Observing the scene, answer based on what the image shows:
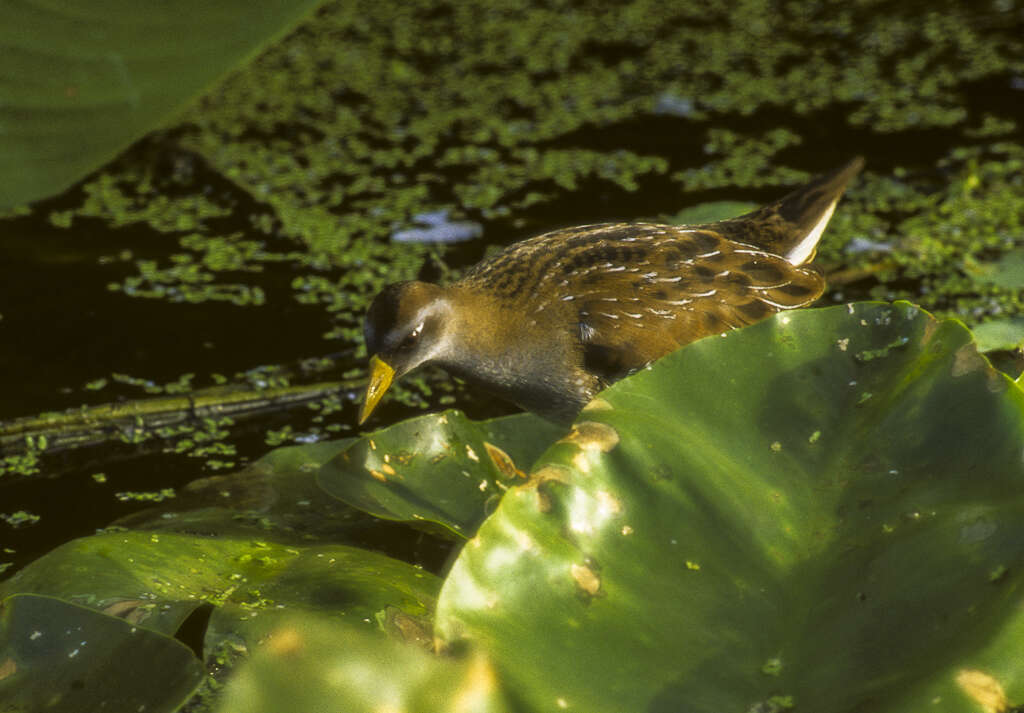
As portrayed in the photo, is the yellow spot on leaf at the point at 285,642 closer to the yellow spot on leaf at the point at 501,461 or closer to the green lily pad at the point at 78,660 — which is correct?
the green lily pad at the point at 78,660

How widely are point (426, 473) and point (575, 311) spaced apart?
487 mm

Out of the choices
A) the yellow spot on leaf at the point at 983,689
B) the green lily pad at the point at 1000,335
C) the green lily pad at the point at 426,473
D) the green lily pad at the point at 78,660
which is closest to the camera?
the yellow spot on leaf at the point at 983,689

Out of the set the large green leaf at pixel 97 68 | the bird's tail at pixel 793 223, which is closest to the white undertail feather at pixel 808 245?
the bird's tail at pixel 793 223

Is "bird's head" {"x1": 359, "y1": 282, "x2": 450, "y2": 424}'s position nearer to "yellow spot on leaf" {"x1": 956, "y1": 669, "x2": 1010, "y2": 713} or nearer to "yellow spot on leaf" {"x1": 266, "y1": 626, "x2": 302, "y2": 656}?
"yellow spot on leaf" {"x1": 266, "y1": 626, "x2": 302, "y2": 656}

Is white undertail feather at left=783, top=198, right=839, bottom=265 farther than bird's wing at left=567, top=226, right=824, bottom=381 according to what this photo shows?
Yes

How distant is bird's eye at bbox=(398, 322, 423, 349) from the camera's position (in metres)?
2.20

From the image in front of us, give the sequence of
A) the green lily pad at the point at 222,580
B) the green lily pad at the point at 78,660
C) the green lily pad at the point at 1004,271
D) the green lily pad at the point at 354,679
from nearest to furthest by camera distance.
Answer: the green lily pad at the point at 354,679 < the green lily pad at the point at 78,660 < the green lily pad at the point at 222,580 < the green lily pad at the point at 1004,271

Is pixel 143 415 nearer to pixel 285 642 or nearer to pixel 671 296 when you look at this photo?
pixel 671 296

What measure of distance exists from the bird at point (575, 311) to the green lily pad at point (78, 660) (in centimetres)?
77

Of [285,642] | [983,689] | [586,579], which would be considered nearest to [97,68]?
[285,642]

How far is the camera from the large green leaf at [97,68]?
2.26m

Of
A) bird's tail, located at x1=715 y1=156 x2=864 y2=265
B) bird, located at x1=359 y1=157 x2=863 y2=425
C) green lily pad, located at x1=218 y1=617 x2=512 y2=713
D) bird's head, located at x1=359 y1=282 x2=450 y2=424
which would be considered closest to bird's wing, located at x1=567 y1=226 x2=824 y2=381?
bird, located at x1=359 y1=157 x2=863 y2=425

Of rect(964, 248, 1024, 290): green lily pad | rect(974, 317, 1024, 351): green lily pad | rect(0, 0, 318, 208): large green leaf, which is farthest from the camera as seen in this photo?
rect(964, 248, 1024, 290): green lily pad

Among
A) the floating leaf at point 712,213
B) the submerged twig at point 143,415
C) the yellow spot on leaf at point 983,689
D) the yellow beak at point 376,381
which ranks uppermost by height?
the yellow spot on leaf at point 983,689
